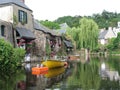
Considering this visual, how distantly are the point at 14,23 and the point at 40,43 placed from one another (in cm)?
939

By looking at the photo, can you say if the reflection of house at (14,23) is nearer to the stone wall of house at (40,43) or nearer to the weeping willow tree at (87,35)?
the stone wall of house at (40,43)

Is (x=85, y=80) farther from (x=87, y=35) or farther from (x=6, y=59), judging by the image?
(x=87, y=35)

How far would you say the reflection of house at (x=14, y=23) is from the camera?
127 ft

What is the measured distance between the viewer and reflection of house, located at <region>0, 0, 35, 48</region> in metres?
38.7

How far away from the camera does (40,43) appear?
162 feet

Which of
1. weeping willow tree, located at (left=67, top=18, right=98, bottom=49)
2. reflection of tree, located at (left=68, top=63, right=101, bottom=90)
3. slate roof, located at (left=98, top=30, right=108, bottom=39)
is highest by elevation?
slate roof, located at (left=98, top=30, right=108, bottom=39)

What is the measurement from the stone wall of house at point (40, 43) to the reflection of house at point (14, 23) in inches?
189

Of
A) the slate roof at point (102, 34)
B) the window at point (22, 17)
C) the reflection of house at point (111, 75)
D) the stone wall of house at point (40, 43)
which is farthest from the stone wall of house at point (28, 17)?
the slate roof at point (102, 34)

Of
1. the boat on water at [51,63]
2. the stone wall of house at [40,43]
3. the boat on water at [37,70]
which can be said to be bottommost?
the boat on water at [37,70]

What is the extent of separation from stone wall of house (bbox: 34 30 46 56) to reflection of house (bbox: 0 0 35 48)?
4794 mm

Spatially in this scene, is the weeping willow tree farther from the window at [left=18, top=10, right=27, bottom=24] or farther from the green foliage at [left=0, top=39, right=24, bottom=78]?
the green foliage at [left=0, top=39, right=24, bottom=78]

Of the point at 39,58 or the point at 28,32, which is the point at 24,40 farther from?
the point at 39,58

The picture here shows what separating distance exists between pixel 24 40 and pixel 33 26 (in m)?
6.51

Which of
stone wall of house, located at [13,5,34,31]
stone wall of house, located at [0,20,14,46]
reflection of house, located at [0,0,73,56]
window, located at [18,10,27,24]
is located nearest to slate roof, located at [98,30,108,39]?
reflection of house, located at [0,0,73,56]
